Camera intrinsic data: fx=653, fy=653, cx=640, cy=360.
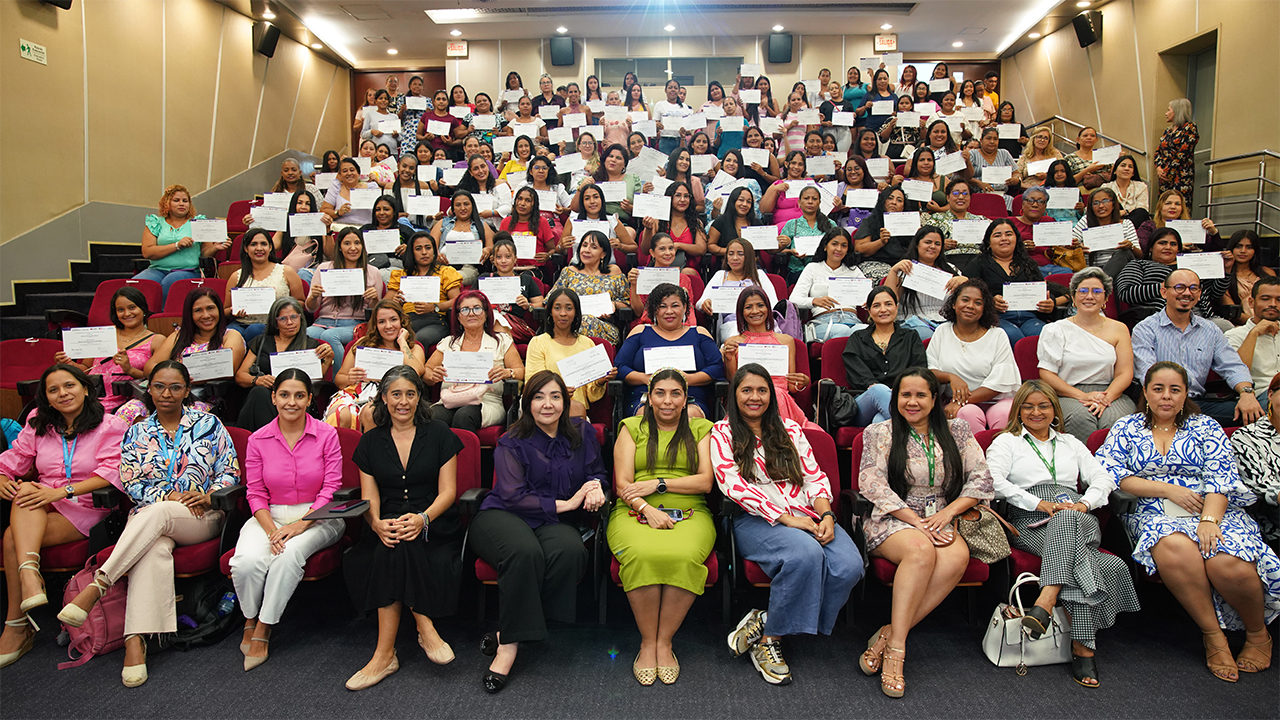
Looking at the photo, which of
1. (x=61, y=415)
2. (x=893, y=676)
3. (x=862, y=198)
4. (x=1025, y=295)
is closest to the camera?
(x=893, y=676)

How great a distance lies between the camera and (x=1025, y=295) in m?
4.04

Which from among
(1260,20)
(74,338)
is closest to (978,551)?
(74,338)

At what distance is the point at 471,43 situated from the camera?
11.0 m

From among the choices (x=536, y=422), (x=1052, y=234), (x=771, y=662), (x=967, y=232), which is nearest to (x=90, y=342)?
(x=536, y=422)

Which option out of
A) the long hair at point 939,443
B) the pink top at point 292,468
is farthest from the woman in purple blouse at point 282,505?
the long hair at point 939,443

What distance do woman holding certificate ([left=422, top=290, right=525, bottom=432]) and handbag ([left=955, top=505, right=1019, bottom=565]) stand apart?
2.25 metres

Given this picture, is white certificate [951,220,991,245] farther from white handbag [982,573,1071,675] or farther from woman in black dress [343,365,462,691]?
woman in black dress [343,365,462,691]

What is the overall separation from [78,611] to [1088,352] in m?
4.62

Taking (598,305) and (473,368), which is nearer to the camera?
(473,368)

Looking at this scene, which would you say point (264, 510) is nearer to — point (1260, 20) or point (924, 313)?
point (924, 313)

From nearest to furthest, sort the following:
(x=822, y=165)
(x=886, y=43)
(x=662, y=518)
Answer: (x=662, y=518), (x=822, y=165), (x=886, y=43)

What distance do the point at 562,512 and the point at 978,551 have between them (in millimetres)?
1623

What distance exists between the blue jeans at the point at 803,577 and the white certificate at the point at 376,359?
2.13 metres

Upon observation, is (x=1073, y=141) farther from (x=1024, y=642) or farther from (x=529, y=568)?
(x=529, y=568)
